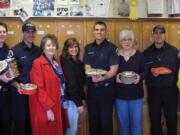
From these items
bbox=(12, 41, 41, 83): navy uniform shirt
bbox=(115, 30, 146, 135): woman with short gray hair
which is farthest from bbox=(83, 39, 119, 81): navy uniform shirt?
bbox=(12, 41, 41, 83): navy uniform shirt

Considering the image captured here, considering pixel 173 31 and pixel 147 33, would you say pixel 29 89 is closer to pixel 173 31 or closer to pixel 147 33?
pixel 147 33

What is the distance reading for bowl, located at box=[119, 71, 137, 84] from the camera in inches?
138

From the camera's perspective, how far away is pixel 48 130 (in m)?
3.17

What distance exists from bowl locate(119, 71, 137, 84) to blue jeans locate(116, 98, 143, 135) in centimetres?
24

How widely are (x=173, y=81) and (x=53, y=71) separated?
147cm

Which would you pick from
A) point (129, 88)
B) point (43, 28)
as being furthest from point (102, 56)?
point (43, 28)

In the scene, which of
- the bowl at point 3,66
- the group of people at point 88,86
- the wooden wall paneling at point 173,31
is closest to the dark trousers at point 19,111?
the group of people at point 88,86

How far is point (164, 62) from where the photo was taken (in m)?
3.76

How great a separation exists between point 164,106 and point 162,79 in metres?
0.33

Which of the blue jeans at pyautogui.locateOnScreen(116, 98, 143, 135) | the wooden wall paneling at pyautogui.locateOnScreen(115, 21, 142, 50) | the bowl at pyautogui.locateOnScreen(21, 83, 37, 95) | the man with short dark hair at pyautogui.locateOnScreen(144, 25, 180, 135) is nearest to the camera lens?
the bowl at pyautogui.locateOnScreen(21, 83, 37, 95)

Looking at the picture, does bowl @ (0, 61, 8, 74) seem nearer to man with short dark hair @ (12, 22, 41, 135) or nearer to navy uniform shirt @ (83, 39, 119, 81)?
man with short dark hair @ (12, 22, 41, 135)

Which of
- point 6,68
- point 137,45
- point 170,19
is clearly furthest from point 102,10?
point 6,68

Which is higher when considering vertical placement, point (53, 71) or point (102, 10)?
point (102, 10)

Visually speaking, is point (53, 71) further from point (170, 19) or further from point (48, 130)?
point (170, 19)
